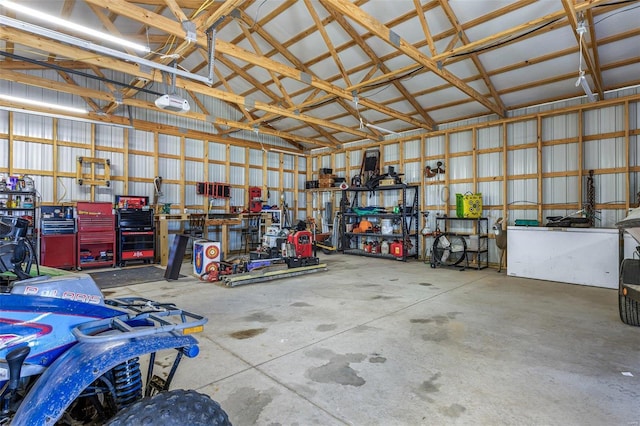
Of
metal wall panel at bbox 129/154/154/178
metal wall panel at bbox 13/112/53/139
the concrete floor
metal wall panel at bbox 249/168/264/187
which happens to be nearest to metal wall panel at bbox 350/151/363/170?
metal wall panel at bbox 249/168/264/187

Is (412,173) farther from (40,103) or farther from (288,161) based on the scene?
(40,103)

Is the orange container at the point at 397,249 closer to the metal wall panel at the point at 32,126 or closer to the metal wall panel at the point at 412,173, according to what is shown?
the metal wall panel at the point at 412,173

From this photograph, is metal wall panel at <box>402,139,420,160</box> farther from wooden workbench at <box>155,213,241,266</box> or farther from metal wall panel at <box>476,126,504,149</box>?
wooden workbench at <box>155,213,241,266</box>

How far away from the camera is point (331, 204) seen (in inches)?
468

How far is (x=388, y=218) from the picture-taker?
10008 mm

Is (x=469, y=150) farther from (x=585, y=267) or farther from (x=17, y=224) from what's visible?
(x=17, y=224)

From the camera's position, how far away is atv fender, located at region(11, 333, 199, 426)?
1168 millimetres

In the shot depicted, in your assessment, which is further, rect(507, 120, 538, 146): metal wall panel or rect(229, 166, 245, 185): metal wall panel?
rect(229, 166, 245, 185): metal wall panel

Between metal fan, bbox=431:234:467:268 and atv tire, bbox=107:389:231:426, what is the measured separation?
7.51m

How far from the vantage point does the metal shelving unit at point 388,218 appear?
9227 millimetres

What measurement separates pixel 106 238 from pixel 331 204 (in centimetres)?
697

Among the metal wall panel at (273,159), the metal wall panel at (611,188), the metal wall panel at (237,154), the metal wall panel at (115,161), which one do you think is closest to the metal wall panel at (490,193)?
the metal wall panel at (611,188)

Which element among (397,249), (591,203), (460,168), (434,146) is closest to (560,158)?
(591,203)

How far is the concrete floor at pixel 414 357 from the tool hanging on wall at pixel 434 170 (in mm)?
4500
